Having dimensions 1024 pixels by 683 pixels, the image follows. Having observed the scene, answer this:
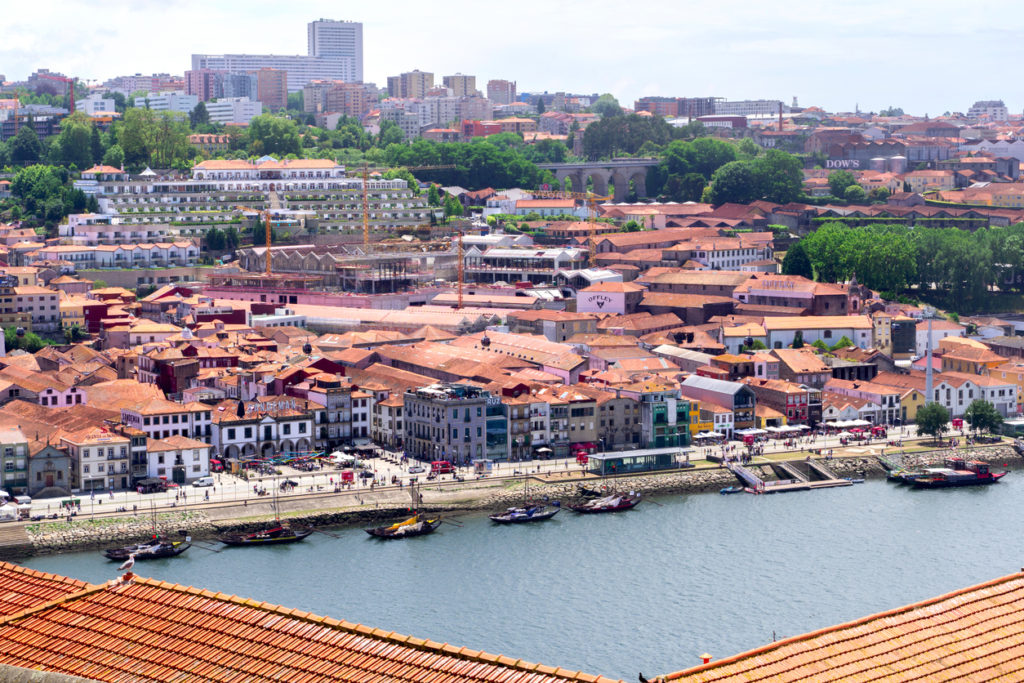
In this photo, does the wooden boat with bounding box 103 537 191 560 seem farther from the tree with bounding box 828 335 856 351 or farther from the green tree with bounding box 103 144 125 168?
the green tree with bounding box 103 144 125 168

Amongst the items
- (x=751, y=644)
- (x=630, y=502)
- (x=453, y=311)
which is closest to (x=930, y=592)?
(x=751, y=644)

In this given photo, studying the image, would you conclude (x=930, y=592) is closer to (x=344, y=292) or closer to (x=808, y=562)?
(x=808, y=562)

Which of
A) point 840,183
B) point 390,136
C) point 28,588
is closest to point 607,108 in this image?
point 390,136

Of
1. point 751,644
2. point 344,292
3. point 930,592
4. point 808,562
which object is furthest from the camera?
point 344,292

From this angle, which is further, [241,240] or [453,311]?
[241,240]

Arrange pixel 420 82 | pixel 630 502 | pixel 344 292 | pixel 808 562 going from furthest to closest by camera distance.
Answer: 1. pixel 420 82
2. pixel 344 292
3. pixel 630 502
4. pixel 808 562

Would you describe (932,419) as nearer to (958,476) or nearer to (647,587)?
(958,476)

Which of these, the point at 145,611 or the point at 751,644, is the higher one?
the point at 145,611
